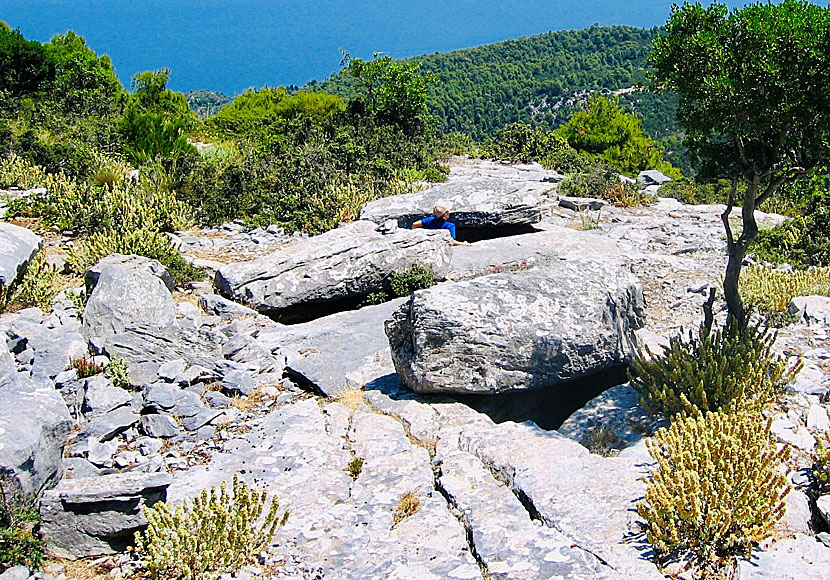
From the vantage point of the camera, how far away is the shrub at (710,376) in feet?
23.0

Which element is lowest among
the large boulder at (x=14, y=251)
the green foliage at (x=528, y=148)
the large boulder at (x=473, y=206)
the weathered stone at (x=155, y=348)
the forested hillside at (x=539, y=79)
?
the weathered stone at (x=155, y=348)

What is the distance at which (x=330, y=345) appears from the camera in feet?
30.8

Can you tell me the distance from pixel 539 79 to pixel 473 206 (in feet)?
291

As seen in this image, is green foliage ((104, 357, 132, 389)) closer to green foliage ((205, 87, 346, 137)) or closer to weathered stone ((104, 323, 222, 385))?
weathered stone ((104, 323, 222, 385))

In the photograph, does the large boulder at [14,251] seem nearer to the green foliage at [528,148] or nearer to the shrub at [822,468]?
the shrub at [822,468]

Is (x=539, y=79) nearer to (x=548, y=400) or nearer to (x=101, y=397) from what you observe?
(x=548, y=400)

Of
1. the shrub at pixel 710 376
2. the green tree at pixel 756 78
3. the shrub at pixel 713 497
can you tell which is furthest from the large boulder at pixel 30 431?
the green tree at pixel 756 78

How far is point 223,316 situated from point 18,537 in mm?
6006

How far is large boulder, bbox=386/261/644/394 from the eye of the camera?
7457mm

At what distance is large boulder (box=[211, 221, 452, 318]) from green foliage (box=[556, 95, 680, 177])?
28.1 m

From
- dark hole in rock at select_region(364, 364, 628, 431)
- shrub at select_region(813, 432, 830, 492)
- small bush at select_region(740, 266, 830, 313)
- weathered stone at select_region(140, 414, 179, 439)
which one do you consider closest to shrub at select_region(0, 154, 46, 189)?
weathered stone at select_region(140, 414, 179, 439)

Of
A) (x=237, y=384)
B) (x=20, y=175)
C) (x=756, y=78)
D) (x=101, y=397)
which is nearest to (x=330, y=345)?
(x=237, y=384)

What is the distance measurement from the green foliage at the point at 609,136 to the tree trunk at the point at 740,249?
3003cm

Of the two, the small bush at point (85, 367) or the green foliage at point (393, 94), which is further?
the green foliage at point (393, 94)
